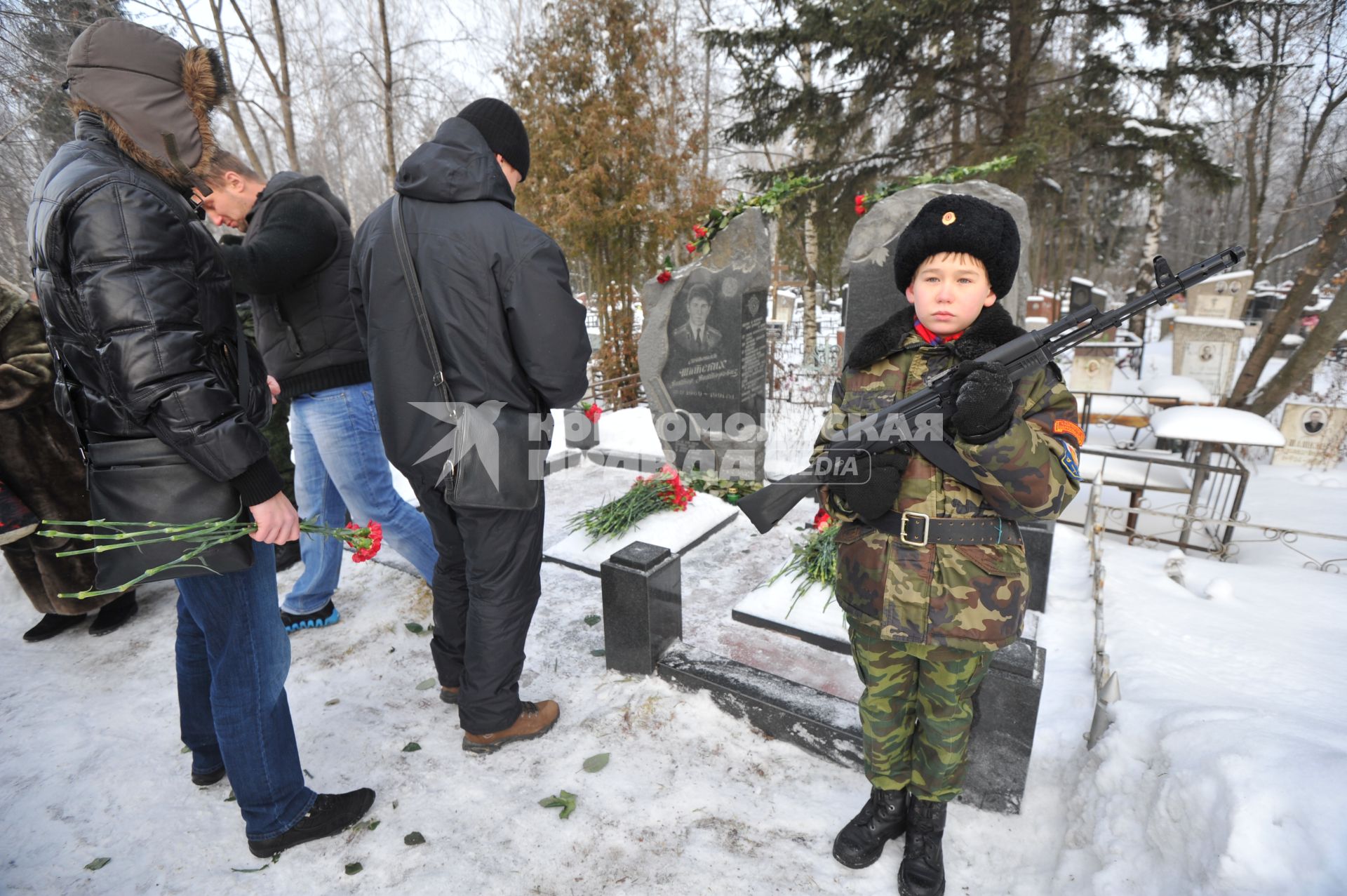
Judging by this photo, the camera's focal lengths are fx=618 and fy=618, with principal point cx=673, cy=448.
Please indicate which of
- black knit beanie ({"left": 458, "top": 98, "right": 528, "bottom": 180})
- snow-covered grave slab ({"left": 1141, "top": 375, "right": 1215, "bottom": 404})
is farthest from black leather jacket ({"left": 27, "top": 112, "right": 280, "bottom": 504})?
snow-covered grave slab ({"left": 1141, "top": 375, "right": 1215, "bottom": 404})

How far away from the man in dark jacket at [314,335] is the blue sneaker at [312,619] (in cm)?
33

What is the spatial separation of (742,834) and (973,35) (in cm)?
964

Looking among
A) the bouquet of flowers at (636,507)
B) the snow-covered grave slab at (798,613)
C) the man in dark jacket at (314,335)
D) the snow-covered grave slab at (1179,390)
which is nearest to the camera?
the man in dark jacket at (314,335)

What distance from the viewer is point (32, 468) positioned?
3.04 metres

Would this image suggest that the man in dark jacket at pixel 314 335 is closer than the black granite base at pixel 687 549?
Yes

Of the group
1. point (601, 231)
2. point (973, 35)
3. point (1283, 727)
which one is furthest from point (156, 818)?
point (973, 35)

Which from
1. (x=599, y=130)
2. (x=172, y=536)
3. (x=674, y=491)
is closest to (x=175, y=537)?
(x=172, y=536)

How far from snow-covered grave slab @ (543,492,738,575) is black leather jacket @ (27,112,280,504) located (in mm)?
2432

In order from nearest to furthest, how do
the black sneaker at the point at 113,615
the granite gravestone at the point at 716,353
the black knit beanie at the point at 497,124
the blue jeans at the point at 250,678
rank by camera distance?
1. the blue jeans at the point at 250,678
2. the black knit beanie at the point at 497,124
3. the black sneaker at the point at 113,615
4. the granite gravestone at the point at 716,353

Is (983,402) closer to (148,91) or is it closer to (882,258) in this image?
(148,91)

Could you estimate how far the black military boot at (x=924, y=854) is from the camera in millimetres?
1776

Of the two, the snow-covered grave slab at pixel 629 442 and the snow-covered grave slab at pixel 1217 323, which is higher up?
the snow-covered grave slab at pixel 1217 323

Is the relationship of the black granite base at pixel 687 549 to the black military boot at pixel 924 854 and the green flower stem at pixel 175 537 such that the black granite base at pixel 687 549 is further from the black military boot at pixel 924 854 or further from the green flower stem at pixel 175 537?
the green flower stem at pixel 175 537

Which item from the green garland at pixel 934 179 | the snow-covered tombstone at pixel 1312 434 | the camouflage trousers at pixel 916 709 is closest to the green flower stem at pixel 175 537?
the camouflage trousers at pixel 916 709
